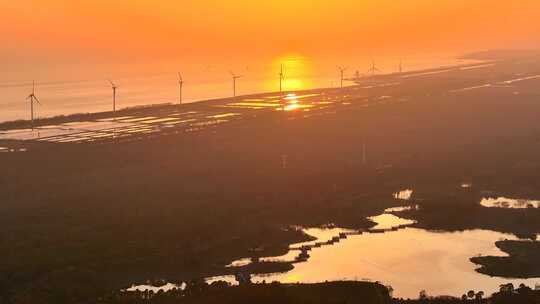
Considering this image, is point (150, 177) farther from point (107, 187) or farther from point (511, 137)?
point (511, 137)

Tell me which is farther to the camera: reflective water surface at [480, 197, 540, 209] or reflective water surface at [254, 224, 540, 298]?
reflective water surface at [480, 197, 540, 209]

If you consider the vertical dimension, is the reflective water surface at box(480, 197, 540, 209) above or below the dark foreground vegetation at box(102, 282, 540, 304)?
above

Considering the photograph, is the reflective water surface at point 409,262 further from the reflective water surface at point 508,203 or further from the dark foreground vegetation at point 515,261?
the reflective water surface at point 508,203

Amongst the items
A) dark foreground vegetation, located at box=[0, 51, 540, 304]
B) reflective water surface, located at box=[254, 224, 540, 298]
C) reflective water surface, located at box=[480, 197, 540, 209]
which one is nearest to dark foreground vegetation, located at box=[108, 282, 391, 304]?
reflective water surface, located at box=[254, 224, 540, 298]

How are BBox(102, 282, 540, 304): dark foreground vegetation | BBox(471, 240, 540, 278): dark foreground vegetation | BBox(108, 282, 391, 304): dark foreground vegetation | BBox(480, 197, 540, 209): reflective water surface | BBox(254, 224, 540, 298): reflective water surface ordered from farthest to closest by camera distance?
1. BBox(480, 197, 540, 209): reflective water surface
2. BBox(471, 240, 540, 278): dark foreground vegetation
3. BBox(254, 224, 540, 298): reflective water surface
4. BBox(102, 282, 540, 304): dark foreground vegetation
5. BBox(108, 282, 391, 304): dark foreground vegetation

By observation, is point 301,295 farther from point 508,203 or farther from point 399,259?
point 508,203

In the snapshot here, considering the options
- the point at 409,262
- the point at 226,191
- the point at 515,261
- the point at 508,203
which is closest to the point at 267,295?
the point at 409,262

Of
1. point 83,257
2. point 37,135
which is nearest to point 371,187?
point 83,257

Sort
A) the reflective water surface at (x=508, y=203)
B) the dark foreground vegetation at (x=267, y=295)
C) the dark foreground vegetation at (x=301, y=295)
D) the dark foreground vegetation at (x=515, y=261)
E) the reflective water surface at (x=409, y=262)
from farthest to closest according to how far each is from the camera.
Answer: the reflective water surface at (x=508, y=203) → the dark foreground vegetation at (x=515, y=261) → the reflective water surface at (x=409, y=262) → the dark foreground vegetation at (x=301, y=295) → the dark foreground vegetation at (x=267, y=295)

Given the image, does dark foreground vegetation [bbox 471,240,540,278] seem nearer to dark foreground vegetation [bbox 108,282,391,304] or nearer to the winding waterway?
the winding waterway

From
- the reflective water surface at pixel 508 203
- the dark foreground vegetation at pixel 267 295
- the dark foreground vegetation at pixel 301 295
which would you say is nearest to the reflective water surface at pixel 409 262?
the dark foreground vegetation at pixel 301 295
